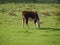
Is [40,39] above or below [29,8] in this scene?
below

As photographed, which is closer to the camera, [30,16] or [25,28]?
[25,28]

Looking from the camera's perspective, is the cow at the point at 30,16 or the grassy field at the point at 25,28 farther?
the cow at the point at 30,16

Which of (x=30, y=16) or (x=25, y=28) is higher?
(x=30, y=16)

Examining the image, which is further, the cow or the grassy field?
the cow

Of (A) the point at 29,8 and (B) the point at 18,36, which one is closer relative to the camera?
(B) the point at 18,36

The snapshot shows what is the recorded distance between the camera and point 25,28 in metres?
4.37

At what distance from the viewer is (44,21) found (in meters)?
4.45

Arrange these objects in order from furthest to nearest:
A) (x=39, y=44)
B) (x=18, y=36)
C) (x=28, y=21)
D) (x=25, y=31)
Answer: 1. (x=28, y=21)
2. (x=25, y=31)
3. (x=18, y=36)
4. (x=39, y=44)

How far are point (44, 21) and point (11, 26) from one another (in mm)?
611

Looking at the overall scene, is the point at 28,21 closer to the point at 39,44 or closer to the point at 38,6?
the point at 38,6

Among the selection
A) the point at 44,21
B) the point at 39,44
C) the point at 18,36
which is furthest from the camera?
the point at 44,21

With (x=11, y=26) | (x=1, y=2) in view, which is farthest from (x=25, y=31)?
(x=1, y=2)

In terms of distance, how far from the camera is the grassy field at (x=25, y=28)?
3600 millimetres

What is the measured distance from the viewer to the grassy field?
3600mm
